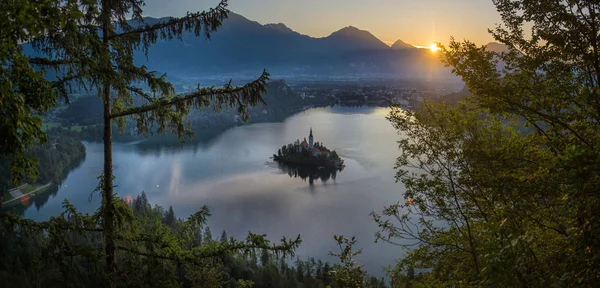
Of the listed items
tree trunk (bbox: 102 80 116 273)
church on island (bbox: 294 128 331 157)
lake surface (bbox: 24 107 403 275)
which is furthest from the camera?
church on island (bbox: 294 128 331 157)

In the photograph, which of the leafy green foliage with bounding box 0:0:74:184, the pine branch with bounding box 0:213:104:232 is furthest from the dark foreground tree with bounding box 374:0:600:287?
the pine branch with bounding box 0:213:104:232

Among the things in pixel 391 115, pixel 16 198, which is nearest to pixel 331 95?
pixel 16 198

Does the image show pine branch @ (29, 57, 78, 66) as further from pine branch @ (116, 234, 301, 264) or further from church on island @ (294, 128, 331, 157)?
church on island @ (294, 128, 331, 157)

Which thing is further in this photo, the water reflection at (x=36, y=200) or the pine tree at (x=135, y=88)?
the water reflection at (x=36, y=200)

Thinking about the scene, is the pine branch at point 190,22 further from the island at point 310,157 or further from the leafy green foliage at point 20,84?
the island at point 310,157

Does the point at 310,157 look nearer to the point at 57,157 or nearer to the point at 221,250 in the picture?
the point at 57,157

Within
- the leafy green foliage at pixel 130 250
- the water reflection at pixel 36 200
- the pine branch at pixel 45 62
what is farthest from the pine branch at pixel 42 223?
the water reflection at pixel 36 200
